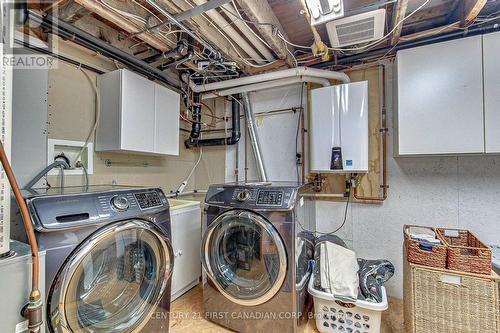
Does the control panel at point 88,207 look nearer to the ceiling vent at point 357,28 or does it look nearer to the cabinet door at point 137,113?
the cabinet door at point 137,113

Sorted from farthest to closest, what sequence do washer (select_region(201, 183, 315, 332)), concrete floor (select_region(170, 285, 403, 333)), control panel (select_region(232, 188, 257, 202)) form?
concrete floor (select_region(170, 285, 403, 333)) → control panel (select_region(232, 188, 257, 202)) → washer (select_region(201, 183, 315, 332))

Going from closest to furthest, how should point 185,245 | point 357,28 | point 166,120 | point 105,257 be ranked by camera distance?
point 105,257, point 357,28, point 185,245, point 166,120

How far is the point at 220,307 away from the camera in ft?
5.74

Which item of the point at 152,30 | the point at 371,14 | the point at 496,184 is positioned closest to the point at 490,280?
the point at 496,184

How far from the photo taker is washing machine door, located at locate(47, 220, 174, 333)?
40.8 inches

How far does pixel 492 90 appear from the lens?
5.16 ft

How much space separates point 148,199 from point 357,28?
198 cm

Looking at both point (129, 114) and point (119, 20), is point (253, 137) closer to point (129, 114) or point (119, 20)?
point (129, 114)

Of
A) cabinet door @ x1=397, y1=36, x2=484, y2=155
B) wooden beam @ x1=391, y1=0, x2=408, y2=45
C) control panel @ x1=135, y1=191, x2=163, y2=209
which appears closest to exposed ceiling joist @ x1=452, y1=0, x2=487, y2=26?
cabinet door @ x1=397, y1=36, x2=484, y2=155

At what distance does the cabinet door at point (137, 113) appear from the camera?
185cm

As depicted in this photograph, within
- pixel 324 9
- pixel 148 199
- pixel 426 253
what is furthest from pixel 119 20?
pixel 426 253

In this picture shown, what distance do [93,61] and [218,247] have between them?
193 centimetres

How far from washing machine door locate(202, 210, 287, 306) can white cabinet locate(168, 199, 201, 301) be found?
44 cm

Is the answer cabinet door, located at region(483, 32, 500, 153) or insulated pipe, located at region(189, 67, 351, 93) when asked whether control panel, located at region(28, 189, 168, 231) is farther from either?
cabinet door, located at region(483, 32, 500, 153)
